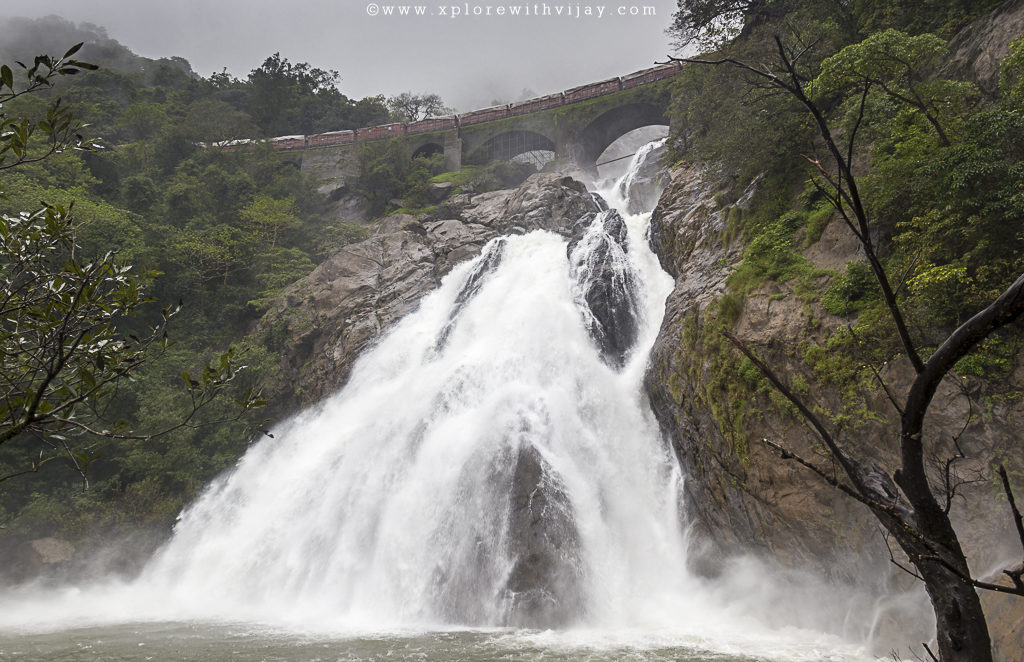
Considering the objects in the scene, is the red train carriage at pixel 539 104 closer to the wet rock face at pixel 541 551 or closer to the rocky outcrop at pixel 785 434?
the rocky outcrop at pixel 785 434

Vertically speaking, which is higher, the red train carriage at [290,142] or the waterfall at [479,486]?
the red train carriage at [290,142]

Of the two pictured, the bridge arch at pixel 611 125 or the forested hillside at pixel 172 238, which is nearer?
the forested hillside at pixel 172 238

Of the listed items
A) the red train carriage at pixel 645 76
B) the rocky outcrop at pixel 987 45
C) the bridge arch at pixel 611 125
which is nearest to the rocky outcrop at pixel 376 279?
the bridge arch at pixel 611 125

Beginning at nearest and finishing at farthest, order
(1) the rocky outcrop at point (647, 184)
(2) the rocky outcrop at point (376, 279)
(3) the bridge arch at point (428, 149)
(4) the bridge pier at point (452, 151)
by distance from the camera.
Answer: (2) the rocky outcrop at point (376, 279) → (1) the rocky outcrop at point (647, 184) → (4) the bridge pier at point (452, 151) → (3) the bridge arch at point (428, 149)

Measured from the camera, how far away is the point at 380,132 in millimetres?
37844

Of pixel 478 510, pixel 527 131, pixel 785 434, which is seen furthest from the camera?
pixel 527 131

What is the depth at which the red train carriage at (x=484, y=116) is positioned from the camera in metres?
36.2

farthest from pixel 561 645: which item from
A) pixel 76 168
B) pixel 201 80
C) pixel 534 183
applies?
pixel 201 80

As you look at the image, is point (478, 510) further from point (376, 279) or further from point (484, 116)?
point (484, 116)

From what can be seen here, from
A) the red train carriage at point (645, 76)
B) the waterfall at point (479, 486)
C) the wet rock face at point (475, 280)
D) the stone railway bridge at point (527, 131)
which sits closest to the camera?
the waterfall at point (479, 486)

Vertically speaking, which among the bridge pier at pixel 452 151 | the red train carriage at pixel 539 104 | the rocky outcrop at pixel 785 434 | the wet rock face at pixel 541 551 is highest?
the red train carriage at pixel 539 104

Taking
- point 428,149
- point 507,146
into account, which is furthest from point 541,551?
point 428,149

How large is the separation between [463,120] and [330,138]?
10196mm

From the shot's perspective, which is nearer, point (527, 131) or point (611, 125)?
point (611, 125)
